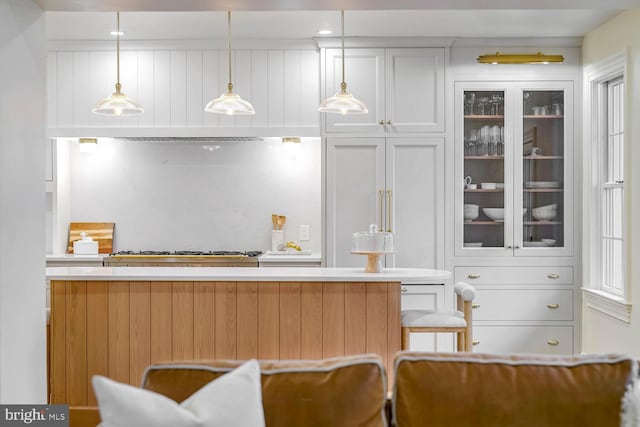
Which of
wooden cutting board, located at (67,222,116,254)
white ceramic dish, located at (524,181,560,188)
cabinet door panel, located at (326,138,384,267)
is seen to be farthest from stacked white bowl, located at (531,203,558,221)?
wooden cutting board, located at (67,222,116,254)

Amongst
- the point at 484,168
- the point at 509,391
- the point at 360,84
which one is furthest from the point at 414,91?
the point at 509,391

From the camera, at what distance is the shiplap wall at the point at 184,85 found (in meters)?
4.94

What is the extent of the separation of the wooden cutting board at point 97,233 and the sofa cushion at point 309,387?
12.4 ft

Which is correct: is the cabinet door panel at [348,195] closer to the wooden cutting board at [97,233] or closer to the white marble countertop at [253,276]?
the white marble countertop at [253,276]

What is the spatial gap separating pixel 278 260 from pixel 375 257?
1.39m

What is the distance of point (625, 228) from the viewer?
4.16m

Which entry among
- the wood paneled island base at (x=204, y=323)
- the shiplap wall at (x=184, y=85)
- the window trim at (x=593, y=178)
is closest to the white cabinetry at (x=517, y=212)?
the window trim at (x=593, y=178)

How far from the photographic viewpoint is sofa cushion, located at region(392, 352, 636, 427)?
175 centimetres

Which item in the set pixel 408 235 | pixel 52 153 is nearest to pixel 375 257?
pixel 408 235

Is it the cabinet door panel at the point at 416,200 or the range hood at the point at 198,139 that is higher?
the range hood at the point at 198,139

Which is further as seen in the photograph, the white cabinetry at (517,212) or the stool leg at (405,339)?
the white cabinetry at (517,212)

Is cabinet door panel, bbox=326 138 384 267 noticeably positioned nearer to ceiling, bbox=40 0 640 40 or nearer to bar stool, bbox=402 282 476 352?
ceiling, bbox=40 0 640 40

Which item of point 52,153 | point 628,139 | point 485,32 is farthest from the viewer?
point 52,153

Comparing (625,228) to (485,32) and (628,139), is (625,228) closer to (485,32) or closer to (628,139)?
(628,139)
